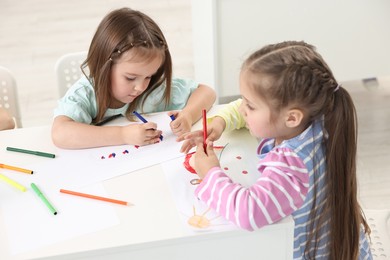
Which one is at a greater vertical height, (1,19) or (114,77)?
(114,77)

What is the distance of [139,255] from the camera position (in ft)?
3.66

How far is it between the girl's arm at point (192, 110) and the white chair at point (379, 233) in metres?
0.58

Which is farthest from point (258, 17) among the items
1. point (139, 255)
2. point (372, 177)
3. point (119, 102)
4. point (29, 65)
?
point (139, 255)

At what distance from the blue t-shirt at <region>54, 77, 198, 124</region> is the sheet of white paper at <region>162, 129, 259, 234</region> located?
0.27 metres

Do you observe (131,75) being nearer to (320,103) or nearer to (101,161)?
(101,161)

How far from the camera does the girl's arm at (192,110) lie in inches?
57.6

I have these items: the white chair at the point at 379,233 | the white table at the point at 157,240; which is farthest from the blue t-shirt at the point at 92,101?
the white chair at the point at 379,233

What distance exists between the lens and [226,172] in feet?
4.24

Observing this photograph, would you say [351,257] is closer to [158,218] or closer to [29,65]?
[158,218]

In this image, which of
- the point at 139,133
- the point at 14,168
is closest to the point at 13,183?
the point at 14,168

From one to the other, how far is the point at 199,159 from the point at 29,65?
2304 mm

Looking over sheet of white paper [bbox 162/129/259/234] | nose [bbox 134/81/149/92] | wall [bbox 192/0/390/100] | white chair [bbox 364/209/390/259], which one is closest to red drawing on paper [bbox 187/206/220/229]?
sheet of white paper [bbox 162/129/259/234]

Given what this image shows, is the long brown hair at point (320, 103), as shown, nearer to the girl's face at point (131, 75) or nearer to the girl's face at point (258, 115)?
the girl's face at point (258, 115)

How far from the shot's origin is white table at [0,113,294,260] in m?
1.09
